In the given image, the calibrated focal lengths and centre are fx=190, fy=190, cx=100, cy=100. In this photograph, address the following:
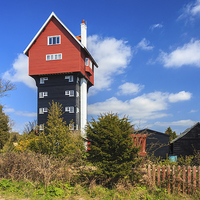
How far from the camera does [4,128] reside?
28.2 m

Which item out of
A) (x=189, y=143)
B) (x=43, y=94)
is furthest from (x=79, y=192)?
(x=43, y=94)

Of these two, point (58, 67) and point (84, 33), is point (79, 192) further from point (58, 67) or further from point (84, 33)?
point (84, 33)

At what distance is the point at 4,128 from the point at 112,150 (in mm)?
24355

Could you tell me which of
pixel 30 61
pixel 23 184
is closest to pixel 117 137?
pixel 23 184

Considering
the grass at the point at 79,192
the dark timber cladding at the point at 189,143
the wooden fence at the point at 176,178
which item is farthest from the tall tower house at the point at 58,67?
the wooden fence at the point at 176,178

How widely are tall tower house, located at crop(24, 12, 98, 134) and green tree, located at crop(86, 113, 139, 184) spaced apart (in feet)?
67.1

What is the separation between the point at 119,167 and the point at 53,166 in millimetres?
3338

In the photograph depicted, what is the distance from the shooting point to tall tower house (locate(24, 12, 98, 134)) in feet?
96.3

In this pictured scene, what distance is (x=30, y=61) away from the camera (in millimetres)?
30609

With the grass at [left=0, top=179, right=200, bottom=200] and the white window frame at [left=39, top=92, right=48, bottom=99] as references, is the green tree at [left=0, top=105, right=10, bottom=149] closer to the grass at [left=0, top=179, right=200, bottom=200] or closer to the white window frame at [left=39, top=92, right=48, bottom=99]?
the white window frame at [left=39, top=92, right=48, bottom=99]

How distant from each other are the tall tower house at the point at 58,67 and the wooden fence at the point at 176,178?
68.4 ft

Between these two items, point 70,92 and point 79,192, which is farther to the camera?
point 70,92

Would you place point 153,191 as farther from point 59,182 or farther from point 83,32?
point 83,32


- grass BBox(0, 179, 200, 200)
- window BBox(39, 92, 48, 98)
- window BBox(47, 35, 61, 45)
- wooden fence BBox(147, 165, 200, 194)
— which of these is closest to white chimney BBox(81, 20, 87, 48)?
window BBox(47, 35, 61, 45)
